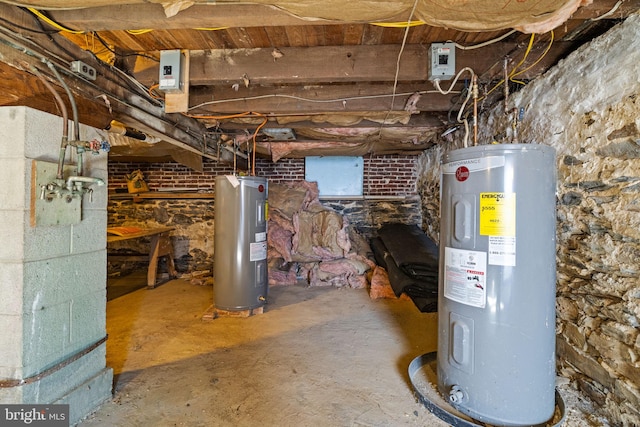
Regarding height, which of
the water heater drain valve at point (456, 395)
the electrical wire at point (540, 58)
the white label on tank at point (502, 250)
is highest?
the electrical wire at point (540, 58)

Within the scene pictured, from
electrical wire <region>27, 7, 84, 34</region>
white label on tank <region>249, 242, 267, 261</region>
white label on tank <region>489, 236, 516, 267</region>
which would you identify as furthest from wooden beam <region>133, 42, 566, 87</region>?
white label on tank <region>249, 242, 267, 261</region>

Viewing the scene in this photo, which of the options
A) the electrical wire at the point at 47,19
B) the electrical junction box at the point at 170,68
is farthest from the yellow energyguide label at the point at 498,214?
the electrical wire at the point at 47,19

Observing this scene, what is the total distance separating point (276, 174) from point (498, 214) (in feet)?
12.3

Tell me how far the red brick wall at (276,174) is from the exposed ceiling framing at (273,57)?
148 centimetres

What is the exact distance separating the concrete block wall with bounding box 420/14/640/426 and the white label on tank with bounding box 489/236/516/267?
20.1 inches

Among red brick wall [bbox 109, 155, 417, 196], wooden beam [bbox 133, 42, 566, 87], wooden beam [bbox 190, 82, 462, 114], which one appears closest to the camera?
wooden beam [bbox 133, 42, 566, 87]

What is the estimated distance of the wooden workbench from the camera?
3.78 meters

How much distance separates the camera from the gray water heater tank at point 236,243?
2935 millimetres

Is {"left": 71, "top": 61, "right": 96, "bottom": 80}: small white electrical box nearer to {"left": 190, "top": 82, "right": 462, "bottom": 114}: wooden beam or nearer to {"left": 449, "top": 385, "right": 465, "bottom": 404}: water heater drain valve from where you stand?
{"left": 190, "top": 82, "right": 462, "bottom": 114}: wooden beam

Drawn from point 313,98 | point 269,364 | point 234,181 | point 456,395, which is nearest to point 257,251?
point 234,181

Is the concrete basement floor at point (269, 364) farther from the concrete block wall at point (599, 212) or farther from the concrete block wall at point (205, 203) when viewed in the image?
the concrete block wall at point (205, 203)

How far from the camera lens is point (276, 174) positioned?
4742 millimetres

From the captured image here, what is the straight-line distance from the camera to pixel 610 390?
1.45 meters

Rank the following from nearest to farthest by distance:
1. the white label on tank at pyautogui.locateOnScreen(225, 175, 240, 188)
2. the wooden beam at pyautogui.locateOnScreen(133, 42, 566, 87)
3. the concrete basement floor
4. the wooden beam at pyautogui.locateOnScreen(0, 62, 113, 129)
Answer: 1. the wooden beam at pyautogui.locateOnScreen(0, 62, 113, 129)
2. the concrete basement floor
3. the wooden beam at pyautogui.locateOnScreen(133, 42, 566, 87)
4. the white label on tank at pyautogui.locateOnScreen(225, 175, 240, 188)
